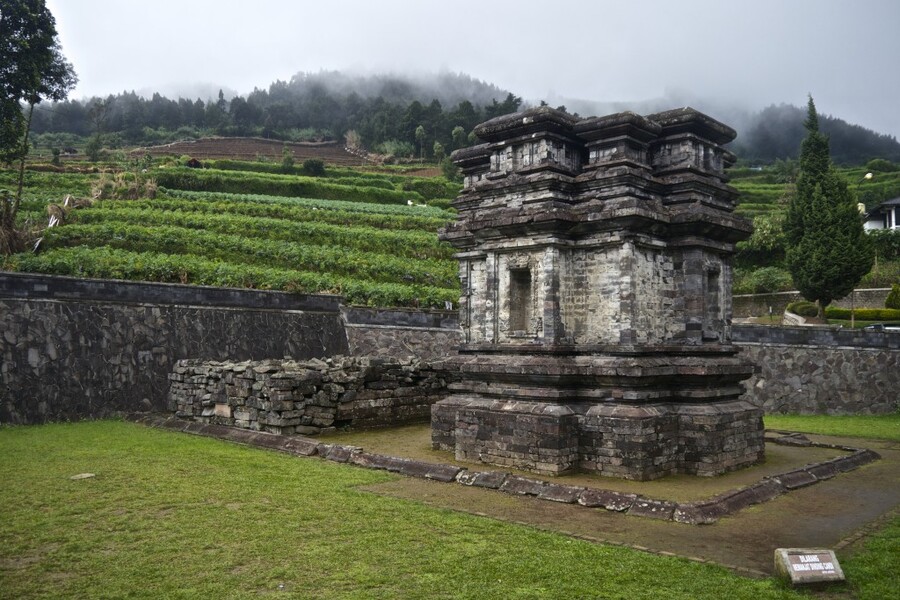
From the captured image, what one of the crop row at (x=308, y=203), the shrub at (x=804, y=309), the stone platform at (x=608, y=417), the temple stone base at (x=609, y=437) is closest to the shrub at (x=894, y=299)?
the shrub at (x=804, y=309)

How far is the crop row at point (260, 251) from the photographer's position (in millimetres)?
22844

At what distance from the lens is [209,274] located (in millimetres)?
21297

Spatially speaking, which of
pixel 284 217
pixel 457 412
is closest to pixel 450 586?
pixel 457 412

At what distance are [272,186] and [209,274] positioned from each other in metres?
24.9

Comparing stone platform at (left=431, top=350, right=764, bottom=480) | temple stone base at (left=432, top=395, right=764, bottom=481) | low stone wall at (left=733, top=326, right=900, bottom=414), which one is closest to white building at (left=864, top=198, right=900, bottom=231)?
low stone wall at (left=733, top=326, right=900, bottom=414)

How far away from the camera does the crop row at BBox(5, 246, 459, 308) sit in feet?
62.4

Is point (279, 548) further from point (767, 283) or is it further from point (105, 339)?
point (767, 283)

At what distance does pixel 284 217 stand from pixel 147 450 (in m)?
23.1

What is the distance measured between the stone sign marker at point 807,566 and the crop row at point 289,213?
90.4 ft

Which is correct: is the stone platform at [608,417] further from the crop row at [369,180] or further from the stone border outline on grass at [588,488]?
the crop row at [369,180]

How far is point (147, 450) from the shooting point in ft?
34.7

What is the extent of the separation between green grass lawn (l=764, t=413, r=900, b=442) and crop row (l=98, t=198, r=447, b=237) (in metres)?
19.2

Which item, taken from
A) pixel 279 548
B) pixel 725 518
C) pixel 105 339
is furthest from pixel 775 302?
pixel 279 548

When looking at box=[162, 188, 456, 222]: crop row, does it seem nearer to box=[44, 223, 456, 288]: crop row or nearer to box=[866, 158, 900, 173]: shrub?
box=[44, 223, 456, 288]: crop row
